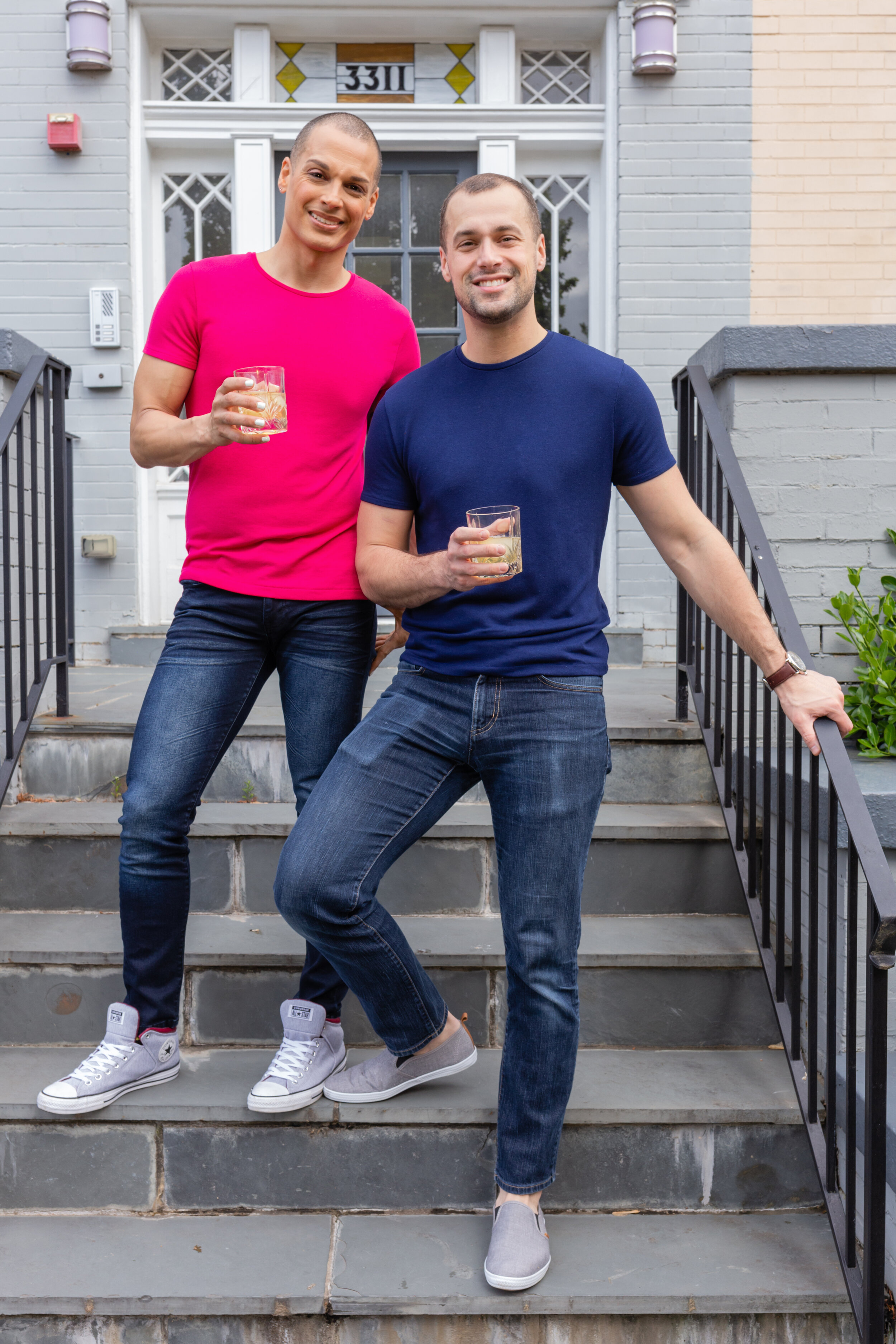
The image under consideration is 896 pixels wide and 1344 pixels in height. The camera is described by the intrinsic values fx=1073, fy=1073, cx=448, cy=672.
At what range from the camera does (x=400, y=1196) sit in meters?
2.19

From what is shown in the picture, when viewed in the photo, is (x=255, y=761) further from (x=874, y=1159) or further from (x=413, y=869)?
(x=874, y=1159)

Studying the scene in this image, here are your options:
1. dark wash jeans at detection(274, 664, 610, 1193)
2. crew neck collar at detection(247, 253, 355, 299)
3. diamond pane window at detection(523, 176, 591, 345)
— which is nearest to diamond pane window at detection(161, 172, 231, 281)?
diamond pane window at detection(523, 176, 591, 345)

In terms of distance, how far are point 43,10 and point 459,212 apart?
4.24 m

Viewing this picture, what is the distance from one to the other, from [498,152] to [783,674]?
4.16m

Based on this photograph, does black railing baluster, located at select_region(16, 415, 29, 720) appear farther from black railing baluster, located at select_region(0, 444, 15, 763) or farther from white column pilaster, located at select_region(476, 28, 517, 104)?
white column pilaster, located at select_region(476, 28, 517, 104)

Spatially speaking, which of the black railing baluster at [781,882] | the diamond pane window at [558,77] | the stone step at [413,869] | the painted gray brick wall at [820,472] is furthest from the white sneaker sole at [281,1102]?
the diamond pane window at [558,77]

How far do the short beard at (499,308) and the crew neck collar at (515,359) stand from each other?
2.6 inches

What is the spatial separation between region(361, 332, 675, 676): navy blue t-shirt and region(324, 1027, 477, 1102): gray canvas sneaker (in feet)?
2.77

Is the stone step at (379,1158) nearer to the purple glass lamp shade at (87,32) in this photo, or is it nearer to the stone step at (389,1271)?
the stone step at (389,1271)

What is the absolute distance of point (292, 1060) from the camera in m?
2.22

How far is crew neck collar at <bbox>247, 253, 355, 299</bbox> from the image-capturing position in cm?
214

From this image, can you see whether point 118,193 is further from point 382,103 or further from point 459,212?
point 459,212

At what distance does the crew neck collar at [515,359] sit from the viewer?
1.91 meters

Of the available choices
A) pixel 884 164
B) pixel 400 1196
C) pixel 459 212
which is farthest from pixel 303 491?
pixel 884 164
